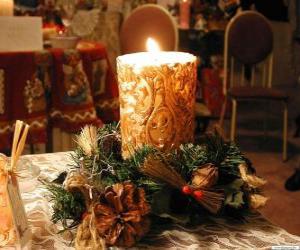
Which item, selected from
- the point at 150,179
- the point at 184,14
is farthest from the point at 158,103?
the point at 184,14

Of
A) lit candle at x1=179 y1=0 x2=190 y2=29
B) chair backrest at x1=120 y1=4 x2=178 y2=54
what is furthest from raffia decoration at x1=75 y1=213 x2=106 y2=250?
lit candle at x1=179 y1=0 x2=190 y2=29

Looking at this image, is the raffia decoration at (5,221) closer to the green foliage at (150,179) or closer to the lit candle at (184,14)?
the green foliage at (150,179)

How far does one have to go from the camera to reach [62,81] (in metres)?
1.93

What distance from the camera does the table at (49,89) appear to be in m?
1.83

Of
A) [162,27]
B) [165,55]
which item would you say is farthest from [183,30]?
[165,55]

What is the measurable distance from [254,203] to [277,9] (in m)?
3.47

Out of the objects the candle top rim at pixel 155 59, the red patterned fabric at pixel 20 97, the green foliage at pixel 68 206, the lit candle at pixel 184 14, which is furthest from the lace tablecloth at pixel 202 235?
the lit candle at pixel 184 14

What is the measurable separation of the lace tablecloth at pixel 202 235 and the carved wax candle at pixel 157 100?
122mm

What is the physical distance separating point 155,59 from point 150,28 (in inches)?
85.4

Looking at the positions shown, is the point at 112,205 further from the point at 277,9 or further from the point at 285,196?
A: the point at 277,9

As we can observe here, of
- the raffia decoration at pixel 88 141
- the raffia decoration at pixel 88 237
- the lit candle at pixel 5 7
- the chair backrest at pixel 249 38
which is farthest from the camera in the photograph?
the chair backrest at pixel 249 38

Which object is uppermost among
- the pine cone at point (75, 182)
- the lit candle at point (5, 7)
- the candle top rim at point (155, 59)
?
the lit candle at point (5, 7)

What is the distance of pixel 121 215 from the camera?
0.57 meters

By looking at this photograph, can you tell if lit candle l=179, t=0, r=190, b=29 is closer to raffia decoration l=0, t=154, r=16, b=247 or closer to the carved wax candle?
the carved wax candle
